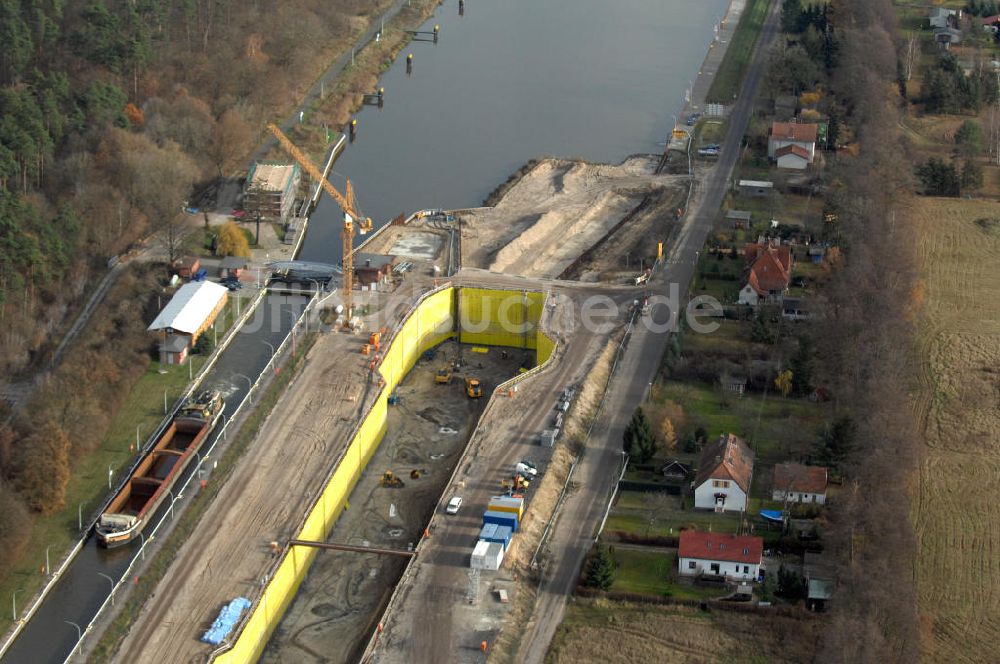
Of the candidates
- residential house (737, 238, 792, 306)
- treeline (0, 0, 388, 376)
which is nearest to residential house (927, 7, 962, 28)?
treeline (0, 0, 388, 376)

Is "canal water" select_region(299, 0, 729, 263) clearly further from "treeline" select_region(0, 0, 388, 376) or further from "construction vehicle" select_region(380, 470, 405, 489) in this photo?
"construction vehicle" select_region(380, 470, 405, 489)

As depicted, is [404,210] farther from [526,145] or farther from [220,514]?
[220,514]

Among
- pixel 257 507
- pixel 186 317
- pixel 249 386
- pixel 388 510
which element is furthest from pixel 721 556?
pixel 186 317

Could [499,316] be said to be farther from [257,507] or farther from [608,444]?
[257,507]

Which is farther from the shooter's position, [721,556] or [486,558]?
[486,558]

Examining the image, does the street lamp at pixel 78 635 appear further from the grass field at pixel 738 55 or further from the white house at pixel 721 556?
the grass field at pixel 738 55

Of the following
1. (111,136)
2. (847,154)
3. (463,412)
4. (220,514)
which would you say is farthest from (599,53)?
(220,514)
